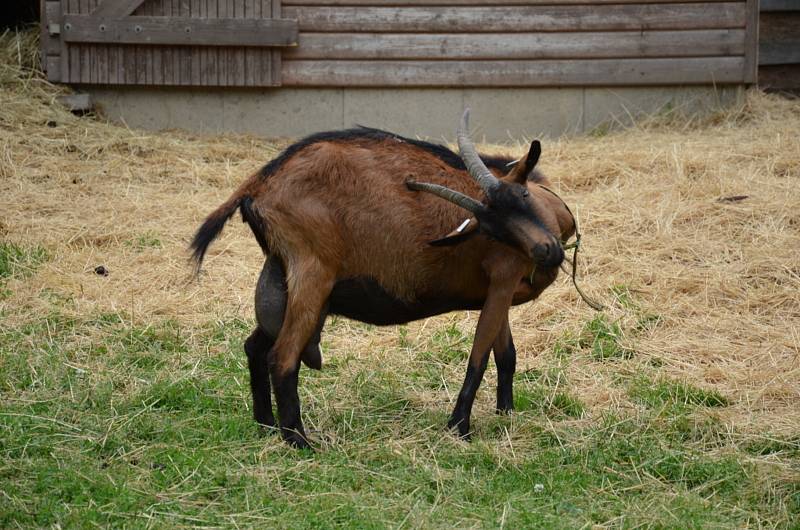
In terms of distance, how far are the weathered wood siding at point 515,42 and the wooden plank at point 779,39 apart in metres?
1.71

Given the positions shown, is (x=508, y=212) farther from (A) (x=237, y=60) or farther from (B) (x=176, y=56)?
(B) (x=176, y=56)

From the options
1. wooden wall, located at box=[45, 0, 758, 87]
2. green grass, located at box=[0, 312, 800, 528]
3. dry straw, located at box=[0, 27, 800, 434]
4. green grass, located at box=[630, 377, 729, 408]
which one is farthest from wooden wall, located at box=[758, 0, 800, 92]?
green grass, located at box=[0, 312, 800, 528]

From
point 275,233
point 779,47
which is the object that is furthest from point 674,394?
point 779,47

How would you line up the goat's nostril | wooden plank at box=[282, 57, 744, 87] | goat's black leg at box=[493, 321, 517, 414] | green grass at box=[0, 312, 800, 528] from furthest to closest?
wooden plank at box=[282, 57, 744, 87] → goat's black leg at box=[493, 321, 517, 414] → the goat's nostril → green grass at box=[0, 312, 800, 528]

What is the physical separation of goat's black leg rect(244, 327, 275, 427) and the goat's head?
1179mm

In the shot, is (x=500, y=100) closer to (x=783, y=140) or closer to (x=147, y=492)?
(x=783, y=140)

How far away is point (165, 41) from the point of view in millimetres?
11672

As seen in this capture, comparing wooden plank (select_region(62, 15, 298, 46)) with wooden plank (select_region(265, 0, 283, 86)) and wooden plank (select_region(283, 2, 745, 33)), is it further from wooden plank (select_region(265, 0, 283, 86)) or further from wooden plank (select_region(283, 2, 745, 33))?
wooden plank (select_region(283, 2, 745, 33))

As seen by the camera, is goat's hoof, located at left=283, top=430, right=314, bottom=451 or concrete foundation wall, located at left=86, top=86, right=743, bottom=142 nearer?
goat's hoof, located at left=283, top=430, right=314, bottom=451

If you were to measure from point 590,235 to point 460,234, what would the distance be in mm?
3816

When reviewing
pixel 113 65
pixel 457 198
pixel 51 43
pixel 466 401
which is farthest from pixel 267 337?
pixel 51 43

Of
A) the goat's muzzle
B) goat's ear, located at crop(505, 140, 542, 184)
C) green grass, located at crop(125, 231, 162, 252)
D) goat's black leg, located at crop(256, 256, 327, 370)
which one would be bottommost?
green grass, located at crop(125, 231, 162, 252)

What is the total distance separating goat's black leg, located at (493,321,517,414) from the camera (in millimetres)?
5984

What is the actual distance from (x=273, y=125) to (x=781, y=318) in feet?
22.5
